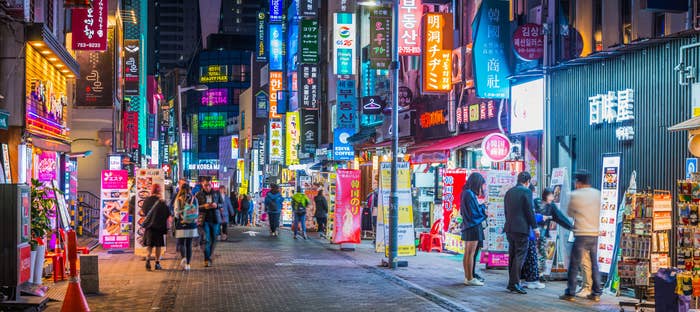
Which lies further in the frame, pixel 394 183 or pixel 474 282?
pixel 394 183

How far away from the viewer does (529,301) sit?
1452 centimetres

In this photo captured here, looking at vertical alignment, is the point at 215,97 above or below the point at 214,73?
below

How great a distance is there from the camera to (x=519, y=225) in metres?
15.5

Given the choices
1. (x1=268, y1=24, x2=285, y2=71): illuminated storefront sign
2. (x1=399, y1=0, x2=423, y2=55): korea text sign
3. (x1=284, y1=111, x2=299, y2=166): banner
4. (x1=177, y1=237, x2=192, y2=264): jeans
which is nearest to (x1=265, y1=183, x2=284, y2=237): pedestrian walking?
(x1=399, y1=0, x2=423, y2=55): korea text sign

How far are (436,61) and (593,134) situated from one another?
9.37m

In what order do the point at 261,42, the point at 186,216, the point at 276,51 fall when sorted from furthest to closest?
1. the point at 261,42
2. the point at 276,51
3. the point at 186,216

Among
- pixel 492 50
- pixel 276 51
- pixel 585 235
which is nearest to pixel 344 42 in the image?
pixel 492 50

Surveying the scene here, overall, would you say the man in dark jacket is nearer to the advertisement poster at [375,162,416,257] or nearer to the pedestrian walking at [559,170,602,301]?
the pedestrian walking at [559,170,602,301]

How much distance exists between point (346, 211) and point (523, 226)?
1174 centimetres

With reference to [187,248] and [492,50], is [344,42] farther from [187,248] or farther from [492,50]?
[187,248]

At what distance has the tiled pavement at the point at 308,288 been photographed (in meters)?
14.0

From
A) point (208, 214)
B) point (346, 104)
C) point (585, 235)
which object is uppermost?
point (346, 104)

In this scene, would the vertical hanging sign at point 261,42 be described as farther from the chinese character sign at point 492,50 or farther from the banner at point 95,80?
the chinese character sign at point 492,50

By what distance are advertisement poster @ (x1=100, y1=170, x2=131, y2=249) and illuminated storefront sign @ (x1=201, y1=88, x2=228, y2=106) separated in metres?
126
